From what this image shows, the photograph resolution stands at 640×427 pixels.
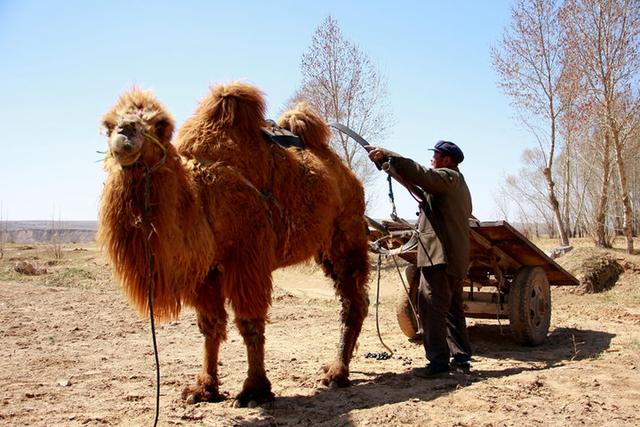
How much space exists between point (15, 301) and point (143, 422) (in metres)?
8.13

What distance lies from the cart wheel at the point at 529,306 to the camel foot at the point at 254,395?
10.8 feet

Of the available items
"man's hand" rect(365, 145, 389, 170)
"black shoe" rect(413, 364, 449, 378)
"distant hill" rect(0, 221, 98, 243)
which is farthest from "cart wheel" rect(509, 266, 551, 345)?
"distant hill" rect(0, 221, 98, 243)

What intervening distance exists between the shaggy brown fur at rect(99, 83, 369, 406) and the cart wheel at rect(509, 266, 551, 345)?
183 cm

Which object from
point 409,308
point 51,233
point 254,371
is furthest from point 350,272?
point 51,233

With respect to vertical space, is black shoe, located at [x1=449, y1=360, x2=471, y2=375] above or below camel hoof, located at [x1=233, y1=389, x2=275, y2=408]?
above

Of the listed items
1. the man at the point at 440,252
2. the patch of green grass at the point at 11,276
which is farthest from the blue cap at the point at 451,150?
the patch of green grass at the point at 11,276

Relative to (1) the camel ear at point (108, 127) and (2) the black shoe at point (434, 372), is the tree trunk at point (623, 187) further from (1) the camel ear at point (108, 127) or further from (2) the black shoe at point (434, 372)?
(1) the camel ear at point (108, 127)

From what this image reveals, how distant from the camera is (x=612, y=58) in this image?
18266 millimetres

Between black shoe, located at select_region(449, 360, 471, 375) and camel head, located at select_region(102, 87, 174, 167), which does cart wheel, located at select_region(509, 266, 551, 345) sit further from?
camel head, located at select_region(102, 87, 174, 167)

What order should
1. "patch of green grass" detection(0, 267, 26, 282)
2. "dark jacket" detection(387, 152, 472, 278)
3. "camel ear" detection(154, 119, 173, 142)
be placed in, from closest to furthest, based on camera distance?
1. "camel ear" detection(154, 119, 173, 142)
2. "dark jacket" detection(387, 152, 472, 278)
3. "patch of green grass" detection(0, 267, 26, 282)

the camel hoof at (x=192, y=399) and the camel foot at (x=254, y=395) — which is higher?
the camel foot at (x=254, y=395)

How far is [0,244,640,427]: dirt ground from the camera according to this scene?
14.9 ft

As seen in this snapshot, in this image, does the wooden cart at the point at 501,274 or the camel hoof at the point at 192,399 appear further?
the wooden cart at the point at 501,274

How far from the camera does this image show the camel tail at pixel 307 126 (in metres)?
6.43
